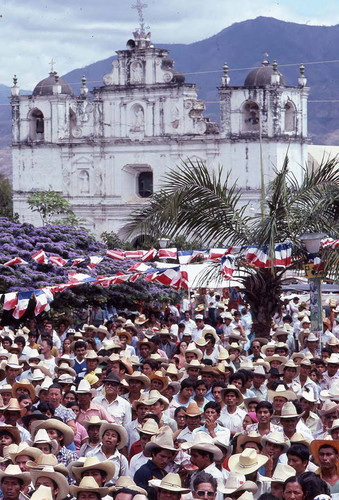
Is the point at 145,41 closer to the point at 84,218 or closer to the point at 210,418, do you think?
the point at 84,218

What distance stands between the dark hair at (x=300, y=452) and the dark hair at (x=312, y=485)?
3.64ft

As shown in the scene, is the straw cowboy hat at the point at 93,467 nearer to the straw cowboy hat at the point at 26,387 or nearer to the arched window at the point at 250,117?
the straw cowboy hat at the point at 26,387

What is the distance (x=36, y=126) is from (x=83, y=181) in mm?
3858

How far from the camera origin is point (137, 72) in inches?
2557

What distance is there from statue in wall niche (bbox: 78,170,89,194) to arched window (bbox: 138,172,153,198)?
2.55 meters

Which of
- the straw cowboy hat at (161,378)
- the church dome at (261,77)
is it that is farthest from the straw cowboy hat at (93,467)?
the church dome at (261,77)

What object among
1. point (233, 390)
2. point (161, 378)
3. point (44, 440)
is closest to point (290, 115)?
point (161, 378)

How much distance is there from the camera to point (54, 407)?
14.2 meters

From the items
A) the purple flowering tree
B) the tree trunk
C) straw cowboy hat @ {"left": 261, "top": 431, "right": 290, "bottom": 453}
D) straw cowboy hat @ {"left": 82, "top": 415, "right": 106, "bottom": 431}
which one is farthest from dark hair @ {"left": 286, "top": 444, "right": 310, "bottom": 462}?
the purple flowering tree

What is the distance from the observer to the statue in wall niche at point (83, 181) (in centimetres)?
6838

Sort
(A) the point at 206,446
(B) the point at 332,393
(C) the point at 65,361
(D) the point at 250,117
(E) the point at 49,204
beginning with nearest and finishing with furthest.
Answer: (A) the point at 206,446 → (B) the point at 332,393 → (C) the point at 65,361 → (E) the point at 49,204 → (D) the point at 250,117

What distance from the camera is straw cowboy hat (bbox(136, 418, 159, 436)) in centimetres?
1241

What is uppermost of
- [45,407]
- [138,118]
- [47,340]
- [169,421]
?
[138,118]

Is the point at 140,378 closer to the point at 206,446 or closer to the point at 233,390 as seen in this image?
the point at 233,390
